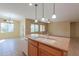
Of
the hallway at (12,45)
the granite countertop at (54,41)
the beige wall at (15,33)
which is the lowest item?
the hallway at (12,45)

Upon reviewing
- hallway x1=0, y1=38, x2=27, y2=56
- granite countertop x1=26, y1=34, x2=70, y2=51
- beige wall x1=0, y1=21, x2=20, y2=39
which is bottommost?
hallway x1=0, y1=38, x2=27, y2=56

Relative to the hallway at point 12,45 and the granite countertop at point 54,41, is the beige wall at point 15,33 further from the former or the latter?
the granite countertop at point 54,41

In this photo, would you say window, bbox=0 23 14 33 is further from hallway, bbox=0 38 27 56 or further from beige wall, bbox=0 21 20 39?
hallway, bbox=0 38 27 56

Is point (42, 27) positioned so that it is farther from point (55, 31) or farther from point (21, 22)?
point (55, 31)

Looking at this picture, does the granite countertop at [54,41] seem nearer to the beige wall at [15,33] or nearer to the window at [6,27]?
the beige wall at [15,33]

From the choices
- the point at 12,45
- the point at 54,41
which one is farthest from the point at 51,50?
the point at 12,45

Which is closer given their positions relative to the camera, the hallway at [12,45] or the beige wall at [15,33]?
the beige wall at [15,33]

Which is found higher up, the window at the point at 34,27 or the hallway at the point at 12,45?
the window at the point at 34,27

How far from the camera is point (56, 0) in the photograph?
4.90 feet

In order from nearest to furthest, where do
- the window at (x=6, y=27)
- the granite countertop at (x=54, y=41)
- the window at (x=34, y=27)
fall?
the granite countertop at (x=54, y=41), the window at (x=6, y=27), the window at (x=34, y=27)

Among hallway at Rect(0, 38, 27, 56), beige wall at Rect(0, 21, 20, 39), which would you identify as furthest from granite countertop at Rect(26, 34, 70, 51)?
beige wall at Rect(0, 21, 20, 39)

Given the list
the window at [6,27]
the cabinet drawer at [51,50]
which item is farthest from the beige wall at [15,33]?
the cabinet drawer at [51,50]

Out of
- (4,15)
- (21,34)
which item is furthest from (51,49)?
(4,15)

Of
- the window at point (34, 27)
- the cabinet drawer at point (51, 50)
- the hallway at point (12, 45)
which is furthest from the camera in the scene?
the hallway at point (12, 45)
